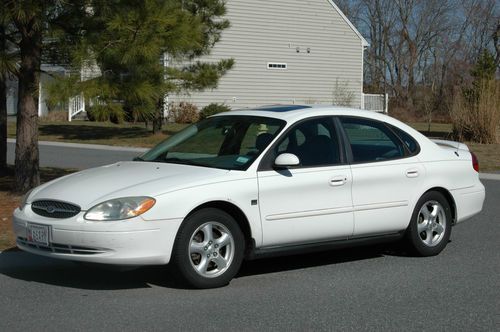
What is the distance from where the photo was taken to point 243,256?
662 centimetres

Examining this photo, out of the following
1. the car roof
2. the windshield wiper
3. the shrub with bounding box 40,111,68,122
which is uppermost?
the shrub with bounding box 40,111,68,122

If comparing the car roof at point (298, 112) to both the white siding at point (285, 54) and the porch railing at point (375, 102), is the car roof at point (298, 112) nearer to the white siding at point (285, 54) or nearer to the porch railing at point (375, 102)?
the white siding at point (285, 54)

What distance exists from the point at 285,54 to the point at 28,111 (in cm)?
2620

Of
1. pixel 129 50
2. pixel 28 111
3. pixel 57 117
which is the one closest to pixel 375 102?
pixel 57 117

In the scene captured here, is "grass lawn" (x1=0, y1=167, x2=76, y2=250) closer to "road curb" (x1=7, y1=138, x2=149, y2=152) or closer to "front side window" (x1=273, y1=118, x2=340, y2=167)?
"front side window" (x1=273, y1=118, x2=340, y2=167)

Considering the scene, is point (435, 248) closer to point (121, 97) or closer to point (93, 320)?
point (93, 320)

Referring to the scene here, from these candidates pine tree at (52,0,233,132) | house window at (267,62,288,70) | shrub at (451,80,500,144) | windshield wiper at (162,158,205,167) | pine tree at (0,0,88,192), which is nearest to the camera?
windshield wiper at (162,158,205,167)

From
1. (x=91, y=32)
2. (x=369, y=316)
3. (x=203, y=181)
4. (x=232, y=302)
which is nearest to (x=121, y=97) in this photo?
(x=91, y=32)

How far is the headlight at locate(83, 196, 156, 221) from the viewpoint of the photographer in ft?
19.8

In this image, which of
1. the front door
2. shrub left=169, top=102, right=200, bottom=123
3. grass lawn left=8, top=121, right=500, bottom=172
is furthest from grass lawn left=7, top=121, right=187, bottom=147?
the front door

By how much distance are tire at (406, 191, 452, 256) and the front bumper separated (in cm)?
272

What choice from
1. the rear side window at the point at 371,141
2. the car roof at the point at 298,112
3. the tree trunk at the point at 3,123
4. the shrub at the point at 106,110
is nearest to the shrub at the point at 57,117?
the tree trunk at the point at 3,123

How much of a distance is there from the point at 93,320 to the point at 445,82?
155 ft

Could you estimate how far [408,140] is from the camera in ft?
25.9
